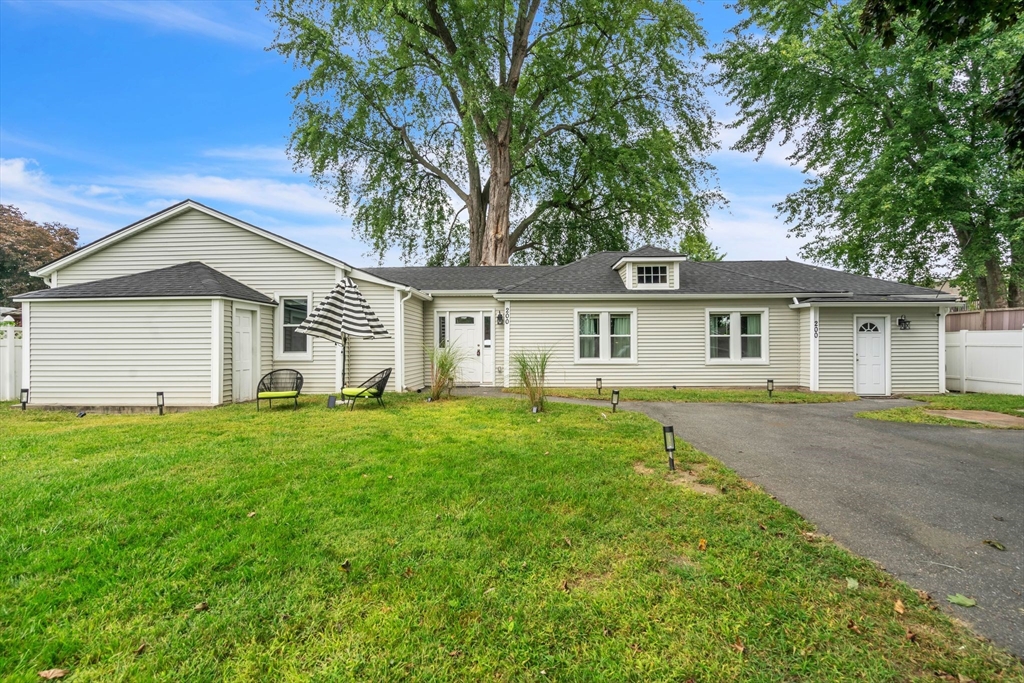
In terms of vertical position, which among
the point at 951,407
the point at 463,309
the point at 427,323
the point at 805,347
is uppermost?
the point at 463,309

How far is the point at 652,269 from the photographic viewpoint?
12.8m

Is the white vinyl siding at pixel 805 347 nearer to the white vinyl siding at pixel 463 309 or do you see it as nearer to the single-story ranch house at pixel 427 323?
the single-story ranch house at pixel 427 323

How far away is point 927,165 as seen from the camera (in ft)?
50.8

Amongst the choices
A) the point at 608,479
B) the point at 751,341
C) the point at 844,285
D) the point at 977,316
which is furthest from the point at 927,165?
the point at 608,479

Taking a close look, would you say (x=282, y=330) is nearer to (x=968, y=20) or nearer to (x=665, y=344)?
(x=665, y=344)

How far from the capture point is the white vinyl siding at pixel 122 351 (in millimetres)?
9406

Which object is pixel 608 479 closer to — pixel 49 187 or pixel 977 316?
pixel 977 316

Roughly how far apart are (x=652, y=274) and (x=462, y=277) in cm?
622

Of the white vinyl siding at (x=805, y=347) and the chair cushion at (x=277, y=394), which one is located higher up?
the white vinyl siding at (x=805, y=347)

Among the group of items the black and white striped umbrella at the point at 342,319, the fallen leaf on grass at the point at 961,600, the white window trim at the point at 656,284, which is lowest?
the fallen leaf on grass at the point at 961,600

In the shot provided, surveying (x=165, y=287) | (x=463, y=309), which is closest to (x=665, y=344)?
(x=463, y=309)

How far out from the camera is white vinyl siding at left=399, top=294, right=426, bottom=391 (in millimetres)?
11766

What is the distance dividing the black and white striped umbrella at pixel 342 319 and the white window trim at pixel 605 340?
18.8 feet

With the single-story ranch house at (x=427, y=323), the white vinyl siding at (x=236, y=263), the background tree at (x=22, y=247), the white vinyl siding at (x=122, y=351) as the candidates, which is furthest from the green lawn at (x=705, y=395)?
the background tree at (x=22, y=247)
